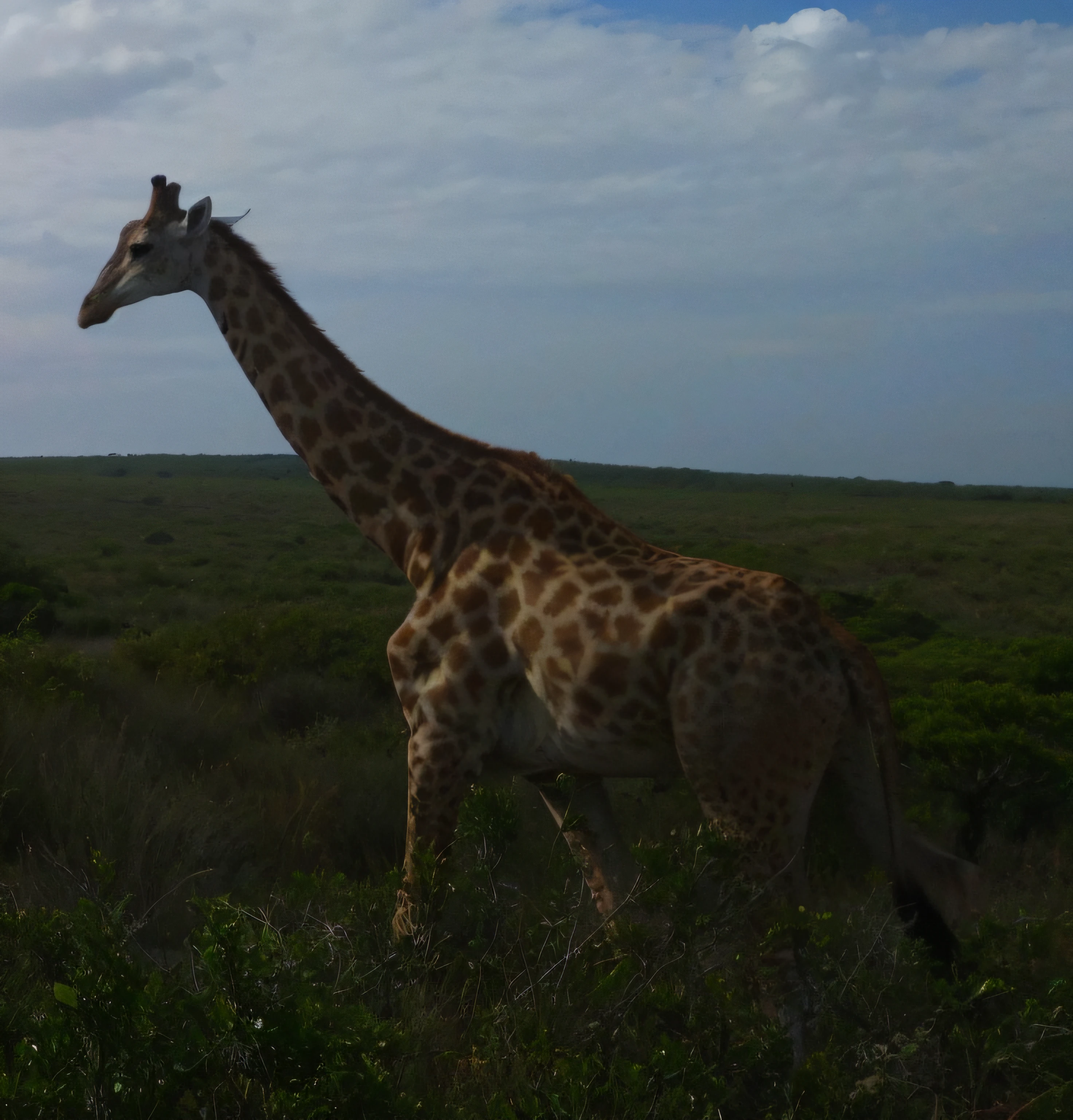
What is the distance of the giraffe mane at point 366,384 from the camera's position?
16.3 feet

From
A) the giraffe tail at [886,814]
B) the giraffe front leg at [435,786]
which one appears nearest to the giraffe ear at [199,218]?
the giraffe front leg at [435,786]

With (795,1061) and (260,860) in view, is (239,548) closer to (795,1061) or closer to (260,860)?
(260,860)

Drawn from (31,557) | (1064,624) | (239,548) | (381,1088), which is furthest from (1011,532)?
(381,1088)

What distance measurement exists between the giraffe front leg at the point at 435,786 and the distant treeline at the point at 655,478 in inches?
2914

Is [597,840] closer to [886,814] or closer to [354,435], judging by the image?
[886,814]

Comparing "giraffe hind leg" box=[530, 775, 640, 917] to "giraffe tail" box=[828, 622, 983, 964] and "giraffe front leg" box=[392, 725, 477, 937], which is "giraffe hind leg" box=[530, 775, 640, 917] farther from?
"giraffe tail" box=[828, 622, 983, 964]

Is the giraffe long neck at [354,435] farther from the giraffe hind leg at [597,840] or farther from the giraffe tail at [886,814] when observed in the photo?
the giraffe tail at [886,814]

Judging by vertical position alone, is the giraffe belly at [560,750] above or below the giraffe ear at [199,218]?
below

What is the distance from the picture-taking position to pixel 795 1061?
11.8 ft

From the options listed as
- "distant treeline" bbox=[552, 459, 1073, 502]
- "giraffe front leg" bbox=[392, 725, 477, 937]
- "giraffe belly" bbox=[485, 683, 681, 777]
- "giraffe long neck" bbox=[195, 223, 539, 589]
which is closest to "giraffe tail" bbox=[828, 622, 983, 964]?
"giraffe belly" bbox=[485, 683, 681, 777]

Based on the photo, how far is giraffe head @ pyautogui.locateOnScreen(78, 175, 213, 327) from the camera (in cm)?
537

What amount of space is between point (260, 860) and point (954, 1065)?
138 inches

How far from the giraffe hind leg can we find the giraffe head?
2.89m

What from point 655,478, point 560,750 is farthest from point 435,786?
point 655,478
